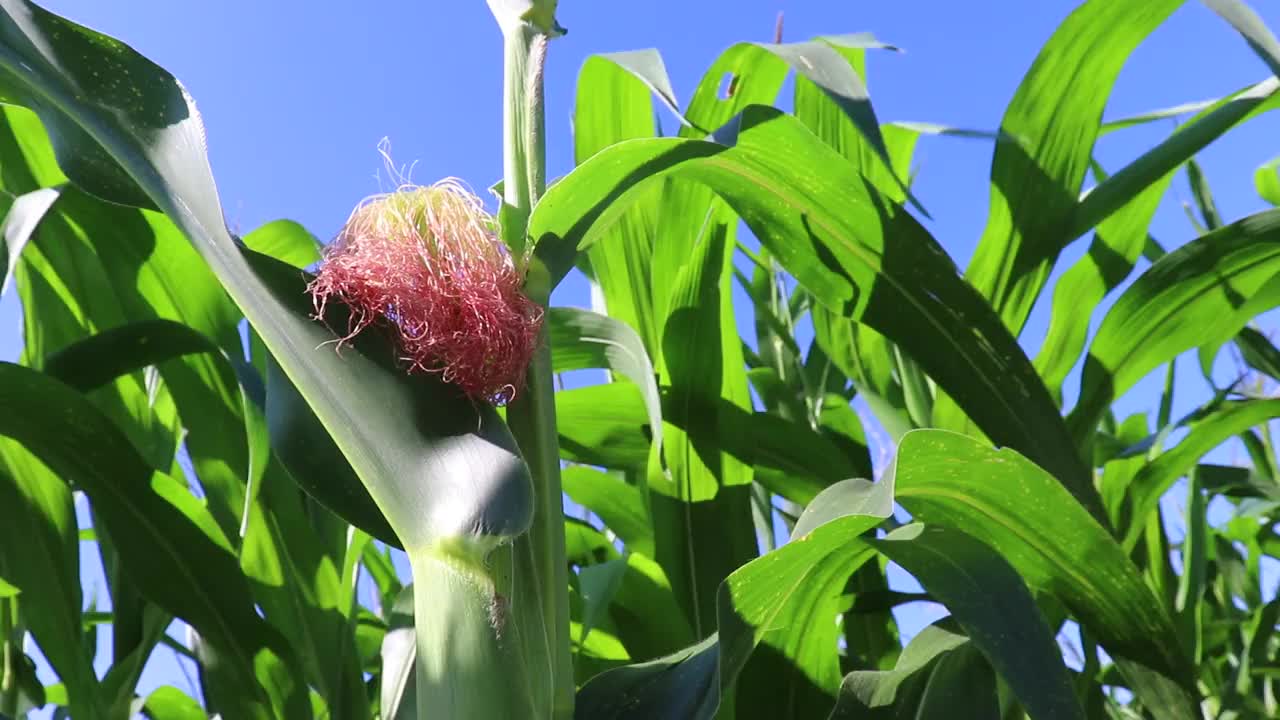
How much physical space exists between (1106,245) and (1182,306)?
87 mm

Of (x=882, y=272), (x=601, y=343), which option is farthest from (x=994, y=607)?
(x=601, y=343)

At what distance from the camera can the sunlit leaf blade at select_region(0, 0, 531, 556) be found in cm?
32

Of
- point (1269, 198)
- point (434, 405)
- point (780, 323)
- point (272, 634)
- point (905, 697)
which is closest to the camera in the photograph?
point (434, 405)

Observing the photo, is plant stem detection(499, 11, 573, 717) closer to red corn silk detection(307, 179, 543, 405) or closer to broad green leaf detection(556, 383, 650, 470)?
red corn silk detection(307, 179, 543, 405)

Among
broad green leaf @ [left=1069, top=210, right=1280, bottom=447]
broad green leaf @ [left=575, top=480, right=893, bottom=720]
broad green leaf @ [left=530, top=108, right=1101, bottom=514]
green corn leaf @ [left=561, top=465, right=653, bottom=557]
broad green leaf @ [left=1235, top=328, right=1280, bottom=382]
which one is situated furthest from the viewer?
broad green leaf @ [left=1235, top=328, right=1280, bottom=382]

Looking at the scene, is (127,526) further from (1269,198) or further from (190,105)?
(1269,198)

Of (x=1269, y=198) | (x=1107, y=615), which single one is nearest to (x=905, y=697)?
(x=1107, y=615)

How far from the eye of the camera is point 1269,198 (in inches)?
40.1

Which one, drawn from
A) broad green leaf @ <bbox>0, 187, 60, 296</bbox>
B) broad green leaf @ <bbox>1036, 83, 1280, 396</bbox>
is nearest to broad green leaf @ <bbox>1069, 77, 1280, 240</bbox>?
broad green leaf @ <bbox>1036, 83, 1280, 396</bbox>

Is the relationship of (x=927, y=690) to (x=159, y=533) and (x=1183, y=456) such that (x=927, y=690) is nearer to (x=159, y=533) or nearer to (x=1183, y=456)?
(x=1183, y=456)

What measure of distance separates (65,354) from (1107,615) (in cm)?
60

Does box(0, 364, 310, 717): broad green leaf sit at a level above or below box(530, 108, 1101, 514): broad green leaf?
below

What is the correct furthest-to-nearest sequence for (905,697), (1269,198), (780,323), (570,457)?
(1269,198) → (780,323) → (570,457) → (905,697)

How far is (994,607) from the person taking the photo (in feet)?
1.44
